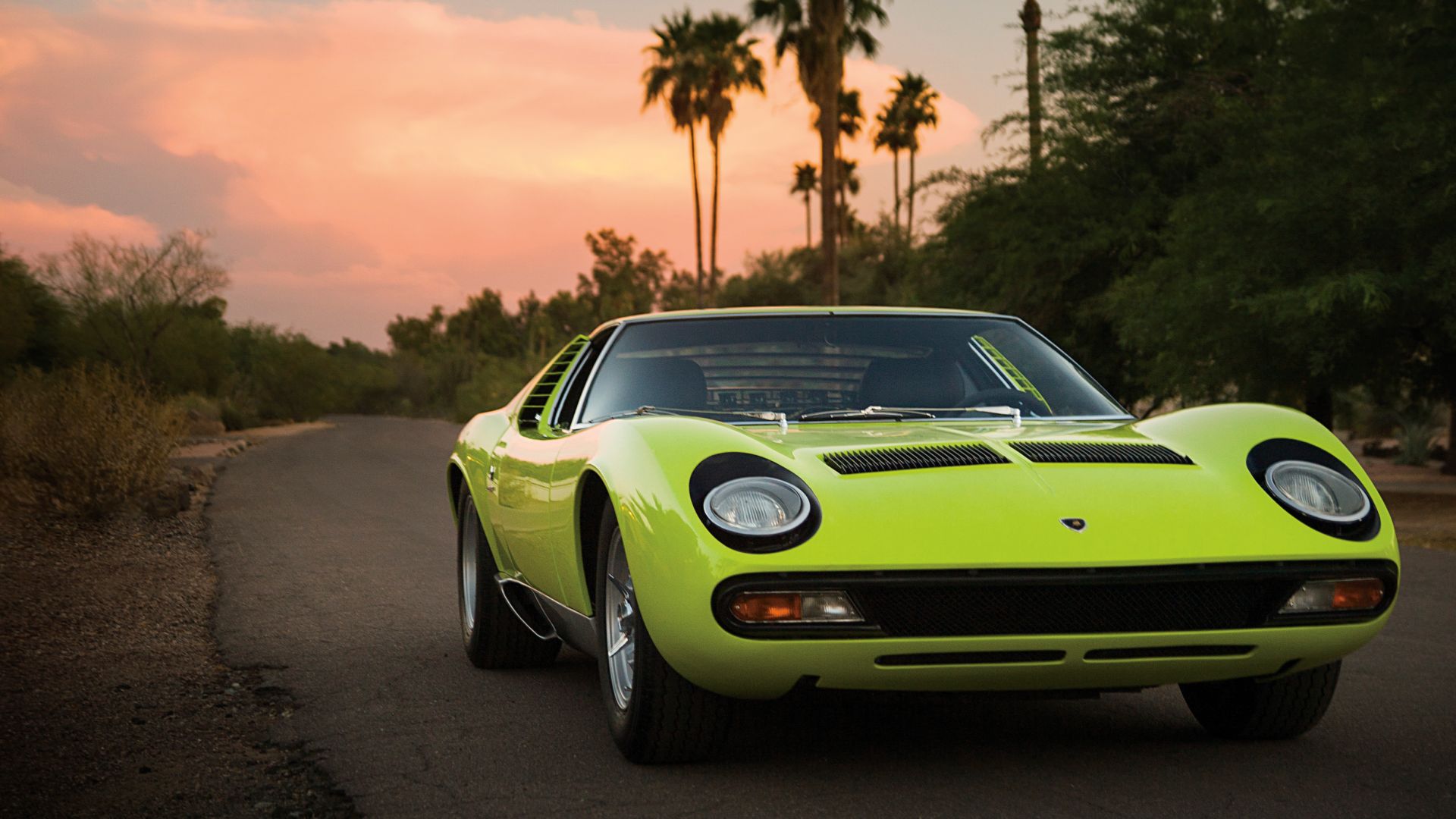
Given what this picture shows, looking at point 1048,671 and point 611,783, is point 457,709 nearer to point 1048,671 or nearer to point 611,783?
point 611,783

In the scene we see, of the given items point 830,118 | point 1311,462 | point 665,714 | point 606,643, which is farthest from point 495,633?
point 830,118

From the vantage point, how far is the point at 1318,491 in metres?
4.19

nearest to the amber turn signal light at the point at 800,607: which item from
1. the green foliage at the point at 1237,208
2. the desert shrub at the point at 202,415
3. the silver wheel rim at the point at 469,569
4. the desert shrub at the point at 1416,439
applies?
the silver wheel rim at the point at 469,569

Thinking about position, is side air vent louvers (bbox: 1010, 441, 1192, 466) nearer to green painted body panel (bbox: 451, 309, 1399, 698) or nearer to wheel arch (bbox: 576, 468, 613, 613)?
green painted body panel (bbox: 451, 309, 1399, 698)

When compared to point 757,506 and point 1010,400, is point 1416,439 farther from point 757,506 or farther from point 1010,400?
point 757,506

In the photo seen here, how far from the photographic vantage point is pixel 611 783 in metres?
4.16

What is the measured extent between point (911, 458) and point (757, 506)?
0.52 m

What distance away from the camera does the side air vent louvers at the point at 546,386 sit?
20.3 feet

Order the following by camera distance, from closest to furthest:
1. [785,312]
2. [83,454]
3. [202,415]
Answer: [785,312], [83,454], [202,415]

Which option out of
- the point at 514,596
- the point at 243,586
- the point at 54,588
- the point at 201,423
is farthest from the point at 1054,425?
the point at 201,423

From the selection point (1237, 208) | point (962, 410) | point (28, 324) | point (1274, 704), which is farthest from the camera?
point (28, 324)

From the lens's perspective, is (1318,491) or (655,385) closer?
(1318,491)

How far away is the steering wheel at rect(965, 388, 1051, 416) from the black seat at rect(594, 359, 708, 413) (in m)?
0.96

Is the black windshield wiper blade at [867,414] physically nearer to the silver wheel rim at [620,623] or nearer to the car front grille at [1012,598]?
the silver wheel rim at [620,623]
